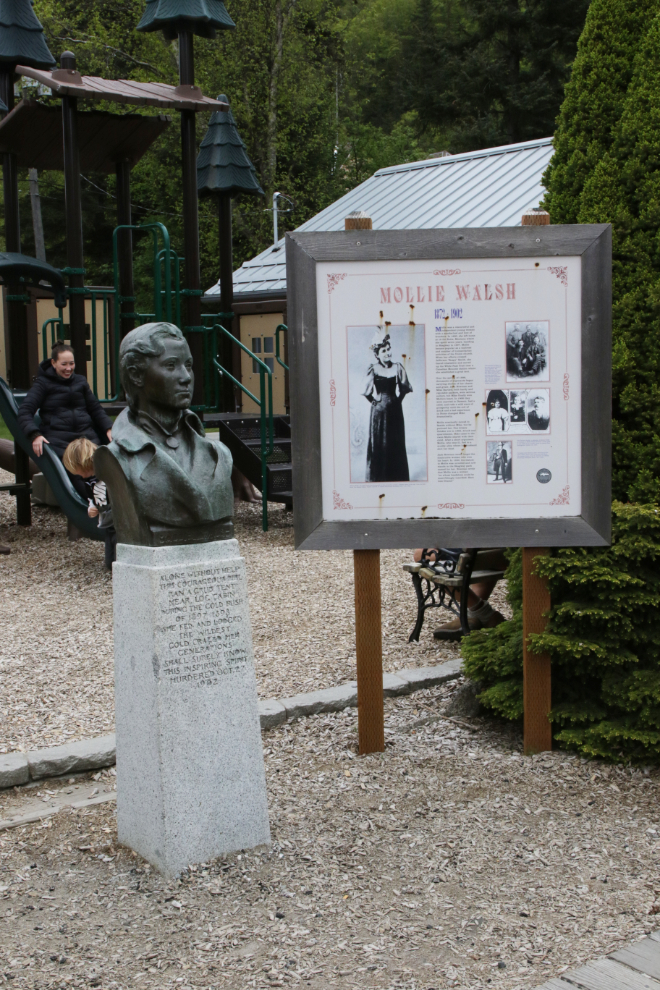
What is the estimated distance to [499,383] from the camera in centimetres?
378

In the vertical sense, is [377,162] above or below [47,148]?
above

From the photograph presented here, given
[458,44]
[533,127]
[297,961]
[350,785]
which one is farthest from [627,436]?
[458,44]

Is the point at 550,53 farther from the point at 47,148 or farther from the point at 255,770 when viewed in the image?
the point at 255,770

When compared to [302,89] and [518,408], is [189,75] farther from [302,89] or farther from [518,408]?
[302,89]

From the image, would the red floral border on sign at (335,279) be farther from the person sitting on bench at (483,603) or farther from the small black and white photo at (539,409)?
the person sitting on bench at (483,603)

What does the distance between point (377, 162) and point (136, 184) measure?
25.4 ft

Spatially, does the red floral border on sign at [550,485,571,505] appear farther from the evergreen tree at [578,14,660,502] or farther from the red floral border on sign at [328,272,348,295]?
the red floral border on sign at [328,272,348,295]

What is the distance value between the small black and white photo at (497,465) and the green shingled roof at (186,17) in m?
7.79

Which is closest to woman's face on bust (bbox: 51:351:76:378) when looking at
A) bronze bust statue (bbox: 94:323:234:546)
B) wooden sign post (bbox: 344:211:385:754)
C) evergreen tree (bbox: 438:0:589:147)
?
wooden sign post (bbox: 344:211:385:754)

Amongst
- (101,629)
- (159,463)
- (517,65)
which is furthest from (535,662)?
(517,65)

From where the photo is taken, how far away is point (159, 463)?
3117 millimetres

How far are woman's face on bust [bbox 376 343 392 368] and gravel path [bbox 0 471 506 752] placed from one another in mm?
1823

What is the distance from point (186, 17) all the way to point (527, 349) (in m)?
7.76

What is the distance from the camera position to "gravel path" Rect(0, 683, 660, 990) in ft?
8.56
